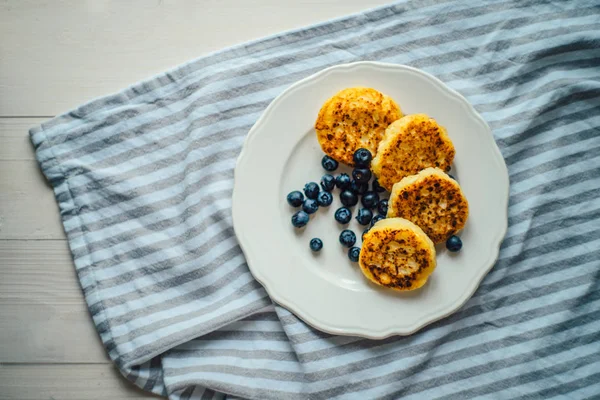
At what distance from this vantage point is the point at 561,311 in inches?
79.0

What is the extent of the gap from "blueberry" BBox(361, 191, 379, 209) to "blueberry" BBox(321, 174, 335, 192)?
0.42 ft

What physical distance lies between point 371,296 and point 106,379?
1.12 meters

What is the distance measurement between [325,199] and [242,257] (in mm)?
402

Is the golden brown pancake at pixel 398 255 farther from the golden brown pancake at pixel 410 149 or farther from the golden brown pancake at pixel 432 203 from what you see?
the golden brown pancake at pixel 410 149

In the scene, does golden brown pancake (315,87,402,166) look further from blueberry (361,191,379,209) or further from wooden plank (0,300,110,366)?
wooden plank (0,300,110,366)

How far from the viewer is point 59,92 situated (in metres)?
2.17

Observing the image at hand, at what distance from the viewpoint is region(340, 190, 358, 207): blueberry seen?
1.97 meters

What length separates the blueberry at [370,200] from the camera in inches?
77.7

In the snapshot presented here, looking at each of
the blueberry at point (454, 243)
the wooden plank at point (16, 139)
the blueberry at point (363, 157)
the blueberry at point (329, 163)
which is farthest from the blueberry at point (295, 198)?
the wooden plank at point (16, 139)

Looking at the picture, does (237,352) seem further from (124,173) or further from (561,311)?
(561,311)

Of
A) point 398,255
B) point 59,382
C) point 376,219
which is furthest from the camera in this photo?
point 59,382

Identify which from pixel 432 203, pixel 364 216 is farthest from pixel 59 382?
pixel 432 203

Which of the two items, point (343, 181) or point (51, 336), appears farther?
point (51, 336)

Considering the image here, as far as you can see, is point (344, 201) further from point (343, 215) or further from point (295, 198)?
point (295, 198)
